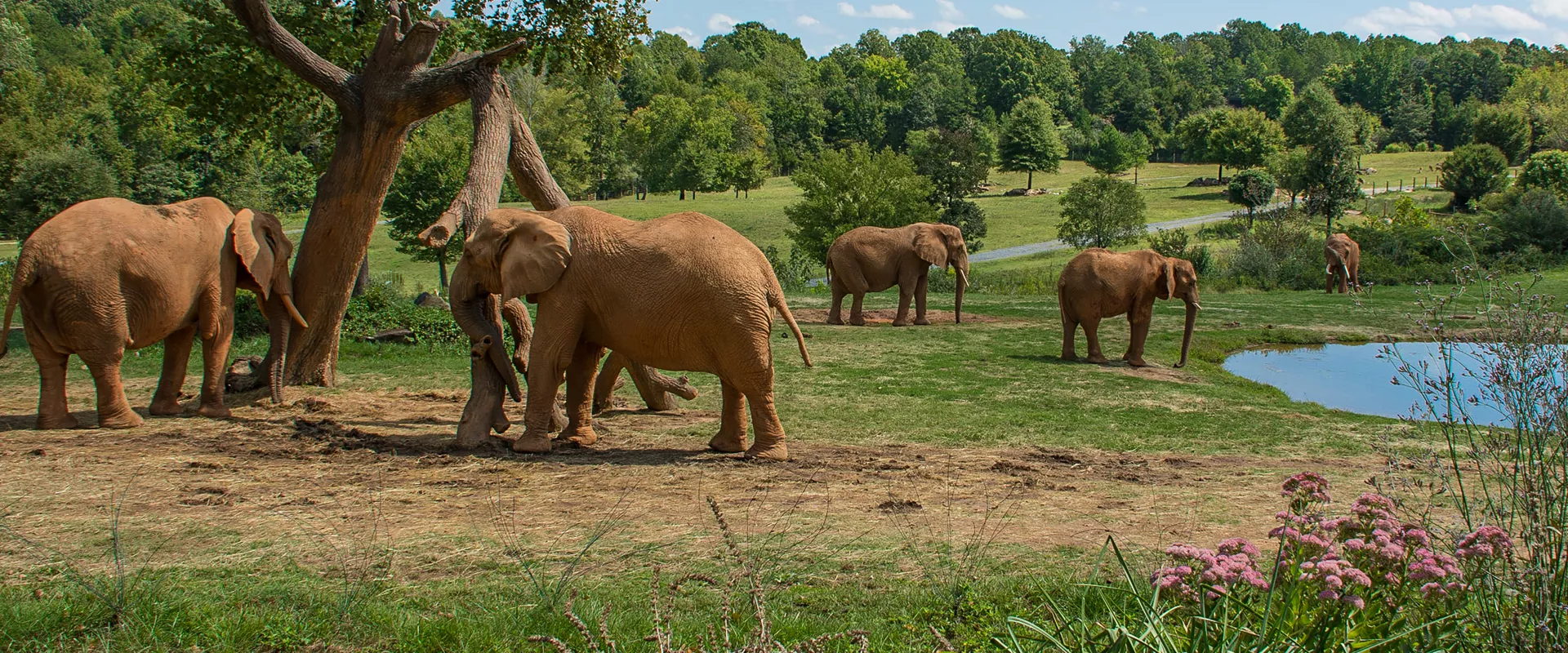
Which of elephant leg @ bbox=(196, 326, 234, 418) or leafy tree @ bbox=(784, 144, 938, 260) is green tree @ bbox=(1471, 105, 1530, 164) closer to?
leafy tree @ bbox=(784, 144, 938, 260)

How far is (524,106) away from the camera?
6531 cm

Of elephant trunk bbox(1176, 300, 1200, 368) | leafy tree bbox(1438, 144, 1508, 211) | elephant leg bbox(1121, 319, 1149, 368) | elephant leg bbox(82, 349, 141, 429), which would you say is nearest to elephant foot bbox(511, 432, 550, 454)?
elephant leg bbox(82, 349, 141, 429)

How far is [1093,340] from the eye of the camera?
18344 millimetres

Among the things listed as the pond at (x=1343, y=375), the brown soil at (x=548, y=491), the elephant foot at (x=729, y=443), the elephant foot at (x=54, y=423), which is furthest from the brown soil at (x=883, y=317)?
the elephant foot at (x=54, y=423)

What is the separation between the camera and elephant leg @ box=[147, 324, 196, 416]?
11422mm

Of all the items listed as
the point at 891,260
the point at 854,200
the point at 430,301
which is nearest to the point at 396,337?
the point at 430,301

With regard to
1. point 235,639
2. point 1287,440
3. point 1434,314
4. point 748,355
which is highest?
point 1434,314

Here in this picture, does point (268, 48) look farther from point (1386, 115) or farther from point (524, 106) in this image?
point (1386, 115)

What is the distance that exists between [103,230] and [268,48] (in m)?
3.98

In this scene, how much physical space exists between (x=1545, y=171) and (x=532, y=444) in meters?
62.1

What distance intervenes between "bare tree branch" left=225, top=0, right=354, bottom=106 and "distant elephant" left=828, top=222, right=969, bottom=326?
40.8 feet

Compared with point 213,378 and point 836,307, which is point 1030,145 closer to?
point 836,307

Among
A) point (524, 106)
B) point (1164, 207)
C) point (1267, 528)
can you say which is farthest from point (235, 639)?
point (1164, 207)

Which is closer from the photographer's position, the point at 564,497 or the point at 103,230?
the point at 564,497
